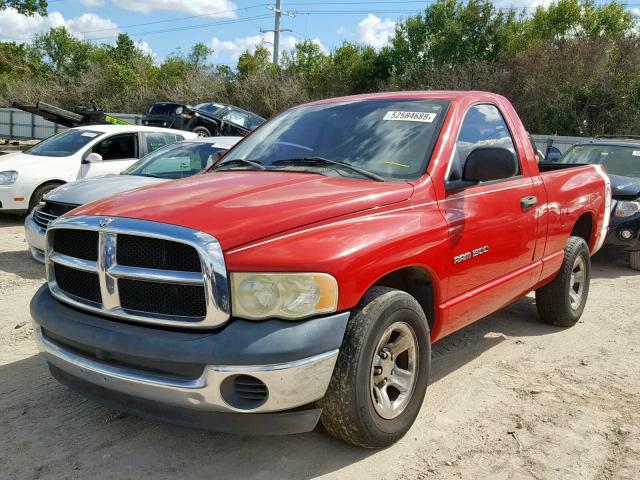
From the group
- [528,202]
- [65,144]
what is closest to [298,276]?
[528,202]

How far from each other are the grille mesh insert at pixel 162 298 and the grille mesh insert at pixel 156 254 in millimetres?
82

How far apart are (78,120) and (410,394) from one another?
11958mm

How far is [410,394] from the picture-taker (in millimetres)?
3289

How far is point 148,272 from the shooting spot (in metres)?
2.75

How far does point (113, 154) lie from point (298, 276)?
788cm

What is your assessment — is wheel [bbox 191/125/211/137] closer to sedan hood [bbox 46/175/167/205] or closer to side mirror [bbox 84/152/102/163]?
side mirror [bbox 84/152/102/163]

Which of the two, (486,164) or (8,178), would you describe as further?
(8,178)

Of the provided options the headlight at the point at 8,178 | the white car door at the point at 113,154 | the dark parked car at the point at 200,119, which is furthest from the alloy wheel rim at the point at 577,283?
the dark parked car at the point at 200,119

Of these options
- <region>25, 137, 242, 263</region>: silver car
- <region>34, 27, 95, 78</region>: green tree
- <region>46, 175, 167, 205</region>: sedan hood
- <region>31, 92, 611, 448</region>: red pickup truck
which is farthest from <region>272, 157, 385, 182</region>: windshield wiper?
<region>34, 27, 95, 78</region>: green tree

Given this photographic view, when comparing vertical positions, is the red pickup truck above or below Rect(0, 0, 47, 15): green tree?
below

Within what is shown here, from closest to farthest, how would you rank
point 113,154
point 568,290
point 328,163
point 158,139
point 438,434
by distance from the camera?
1. point 438,434
2. point 328,163
3. point 568,290
4. point 113,154
5. point 158,139

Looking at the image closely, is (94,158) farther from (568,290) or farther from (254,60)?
(254,60)

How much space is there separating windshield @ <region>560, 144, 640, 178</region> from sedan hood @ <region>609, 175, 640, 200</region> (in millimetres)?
789

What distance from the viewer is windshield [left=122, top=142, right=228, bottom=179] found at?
25.4 ft
